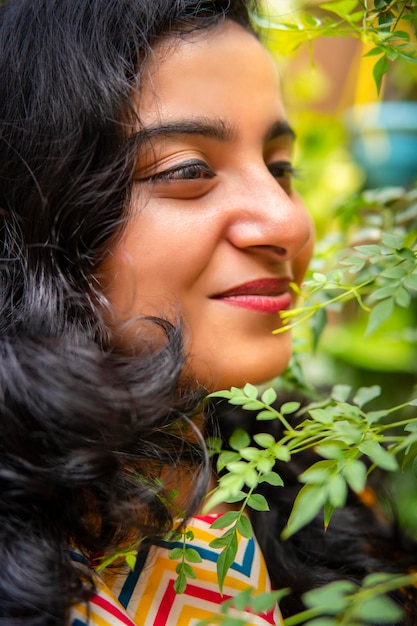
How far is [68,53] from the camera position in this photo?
0.92 m

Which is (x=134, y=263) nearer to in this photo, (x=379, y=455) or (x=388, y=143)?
(x=379, y=455)

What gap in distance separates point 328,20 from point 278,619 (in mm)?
791

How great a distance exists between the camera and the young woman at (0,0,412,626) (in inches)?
31.3

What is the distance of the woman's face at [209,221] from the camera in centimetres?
92

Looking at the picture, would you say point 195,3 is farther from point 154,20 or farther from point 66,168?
point 66,168

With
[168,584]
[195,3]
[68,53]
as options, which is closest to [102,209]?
[68,53]

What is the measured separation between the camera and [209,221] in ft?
3.06

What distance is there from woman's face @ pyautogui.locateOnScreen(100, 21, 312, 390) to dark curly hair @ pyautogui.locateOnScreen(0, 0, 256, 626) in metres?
0.03

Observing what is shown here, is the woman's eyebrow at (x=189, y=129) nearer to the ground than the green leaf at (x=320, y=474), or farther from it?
farther from it

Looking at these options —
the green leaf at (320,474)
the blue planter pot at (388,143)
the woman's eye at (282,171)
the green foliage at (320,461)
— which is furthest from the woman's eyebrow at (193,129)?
the blue planter pot at (388,143)

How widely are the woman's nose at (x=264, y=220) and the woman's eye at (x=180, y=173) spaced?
64mm

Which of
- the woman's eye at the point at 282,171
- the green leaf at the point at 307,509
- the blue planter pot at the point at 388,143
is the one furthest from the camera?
the blue planter pot at the point at 388,143

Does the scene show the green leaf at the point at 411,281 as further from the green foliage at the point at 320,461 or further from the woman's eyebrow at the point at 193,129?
the woman's eyebrow at the point at 193,129

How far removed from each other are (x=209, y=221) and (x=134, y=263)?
0.38ft
